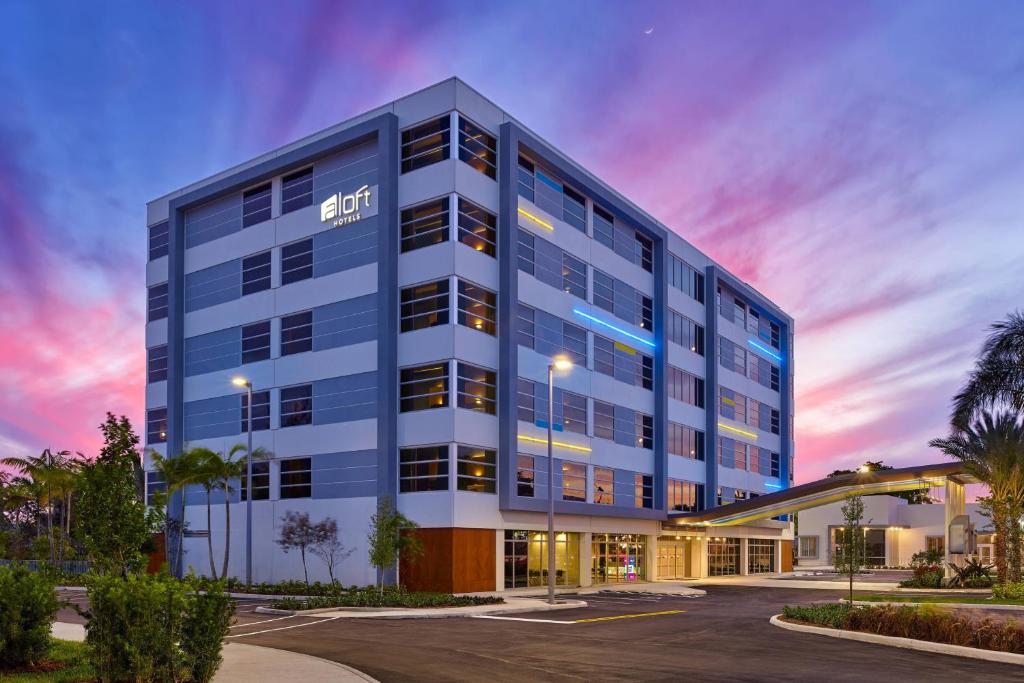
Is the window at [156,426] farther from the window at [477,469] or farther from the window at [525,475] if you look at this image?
the window at [525,475]

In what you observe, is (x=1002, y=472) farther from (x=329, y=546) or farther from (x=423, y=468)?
(x=329, y=546)

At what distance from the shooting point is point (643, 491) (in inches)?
2195

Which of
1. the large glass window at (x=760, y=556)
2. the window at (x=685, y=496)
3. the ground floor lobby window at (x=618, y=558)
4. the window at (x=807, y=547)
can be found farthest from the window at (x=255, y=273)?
the window at (x=807, y=547)

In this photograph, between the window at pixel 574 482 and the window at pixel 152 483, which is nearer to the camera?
the window at pixel 574 482

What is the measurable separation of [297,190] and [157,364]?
14245mm

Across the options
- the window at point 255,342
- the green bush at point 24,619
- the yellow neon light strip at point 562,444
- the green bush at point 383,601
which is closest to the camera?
the green bush at point 24,619

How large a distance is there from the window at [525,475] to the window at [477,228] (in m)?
9.92

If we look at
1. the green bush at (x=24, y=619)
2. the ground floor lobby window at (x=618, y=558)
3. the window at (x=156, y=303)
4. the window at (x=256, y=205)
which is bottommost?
the ground floor lobby window at (x=618, y=558)

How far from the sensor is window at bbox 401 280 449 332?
41344mm

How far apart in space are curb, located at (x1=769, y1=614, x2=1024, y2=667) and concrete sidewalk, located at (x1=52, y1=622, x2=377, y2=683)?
12578mm

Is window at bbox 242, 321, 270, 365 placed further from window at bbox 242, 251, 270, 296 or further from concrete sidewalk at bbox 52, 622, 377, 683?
concrete sidewalk at bbox 52, 622, 377, 683

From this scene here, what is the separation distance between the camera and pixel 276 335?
155 ft

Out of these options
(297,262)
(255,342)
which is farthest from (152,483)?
(297,262)

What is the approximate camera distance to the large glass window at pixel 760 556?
72019 millimetres
